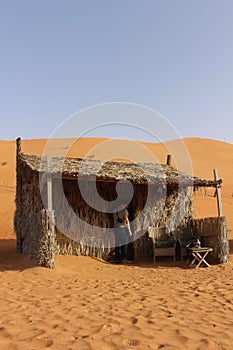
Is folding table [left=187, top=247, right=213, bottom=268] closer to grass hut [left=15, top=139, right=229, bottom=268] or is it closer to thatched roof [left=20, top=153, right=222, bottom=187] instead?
grass hut [left=15, top=139, right=229, bottom=268]

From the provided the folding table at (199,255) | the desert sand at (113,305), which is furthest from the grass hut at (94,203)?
the desert sand at (113,305)

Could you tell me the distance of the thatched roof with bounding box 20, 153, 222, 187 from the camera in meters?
9.55

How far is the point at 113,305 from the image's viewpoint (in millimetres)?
5434

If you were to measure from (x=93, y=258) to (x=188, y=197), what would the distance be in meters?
3.83

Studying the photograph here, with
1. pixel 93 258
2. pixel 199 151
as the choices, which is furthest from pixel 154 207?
pixel 199 151

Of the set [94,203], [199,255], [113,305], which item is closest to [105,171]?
[94,203]

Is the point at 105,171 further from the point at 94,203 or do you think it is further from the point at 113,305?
the point at 113,305

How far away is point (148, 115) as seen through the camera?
12125mm

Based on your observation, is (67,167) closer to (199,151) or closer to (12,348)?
(12,348)

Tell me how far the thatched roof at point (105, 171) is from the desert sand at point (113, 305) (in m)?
2.50

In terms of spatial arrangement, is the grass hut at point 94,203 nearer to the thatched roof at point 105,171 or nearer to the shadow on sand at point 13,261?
the thatched roof at point 105,171

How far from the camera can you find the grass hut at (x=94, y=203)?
986 cm

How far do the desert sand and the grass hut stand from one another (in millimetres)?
605

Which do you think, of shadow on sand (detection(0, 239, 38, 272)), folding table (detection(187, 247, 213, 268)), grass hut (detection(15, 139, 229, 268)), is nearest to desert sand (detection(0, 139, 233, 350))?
shadow on sand (detection(0, 239, 38, 272))
